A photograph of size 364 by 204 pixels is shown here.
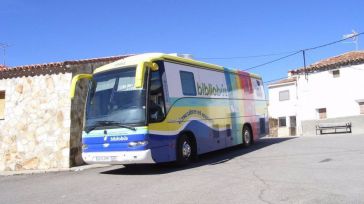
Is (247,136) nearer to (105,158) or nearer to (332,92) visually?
(105,158)

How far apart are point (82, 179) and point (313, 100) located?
1060 inches

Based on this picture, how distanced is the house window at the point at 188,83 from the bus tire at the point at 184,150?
1255mm

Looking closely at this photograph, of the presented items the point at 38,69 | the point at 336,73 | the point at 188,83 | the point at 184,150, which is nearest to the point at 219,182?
the point at 184,150

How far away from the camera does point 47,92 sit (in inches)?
586

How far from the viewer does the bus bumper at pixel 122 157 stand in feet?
34.4

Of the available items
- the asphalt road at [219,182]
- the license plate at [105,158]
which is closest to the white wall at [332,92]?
the asphalt road at [219,182]

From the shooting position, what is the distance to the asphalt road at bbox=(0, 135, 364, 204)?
24.8 feet

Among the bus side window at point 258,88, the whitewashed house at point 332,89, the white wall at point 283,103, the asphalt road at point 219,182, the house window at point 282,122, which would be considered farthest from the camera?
the house window at point 282,122

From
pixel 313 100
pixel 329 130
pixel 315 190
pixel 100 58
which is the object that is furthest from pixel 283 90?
pixel 315 190

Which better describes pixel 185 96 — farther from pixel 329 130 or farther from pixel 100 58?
pixel 329 130

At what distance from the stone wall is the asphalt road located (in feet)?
5.21

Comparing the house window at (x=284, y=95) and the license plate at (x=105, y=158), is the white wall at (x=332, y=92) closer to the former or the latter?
the house window at (x=284, y=95)

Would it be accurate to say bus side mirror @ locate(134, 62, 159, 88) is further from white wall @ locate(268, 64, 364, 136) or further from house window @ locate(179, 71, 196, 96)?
white wall @ locate(268, 64, 364, 136)

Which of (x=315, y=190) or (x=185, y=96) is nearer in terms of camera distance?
(x=315, y=190)
